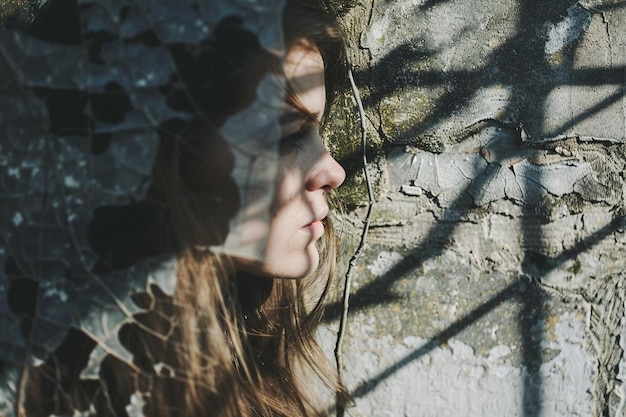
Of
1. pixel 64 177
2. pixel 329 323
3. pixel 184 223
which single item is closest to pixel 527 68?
pixel 329 323

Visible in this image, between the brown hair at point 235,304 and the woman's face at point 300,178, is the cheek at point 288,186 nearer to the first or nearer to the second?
the woman's face at point 300,178

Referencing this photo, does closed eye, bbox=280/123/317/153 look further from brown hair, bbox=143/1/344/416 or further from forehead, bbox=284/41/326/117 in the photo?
brown hair, bbox=143/1/344/416

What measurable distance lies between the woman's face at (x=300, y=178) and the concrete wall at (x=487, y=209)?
13.7 inches

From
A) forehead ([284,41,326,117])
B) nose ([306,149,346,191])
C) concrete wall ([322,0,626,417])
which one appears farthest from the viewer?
concrete wall ([322,0,626,417])

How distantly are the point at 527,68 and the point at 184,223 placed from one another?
908mm

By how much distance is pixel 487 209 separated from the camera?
5.23 feet

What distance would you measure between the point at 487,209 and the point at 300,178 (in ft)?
1.90

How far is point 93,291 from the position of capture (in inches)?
39.2

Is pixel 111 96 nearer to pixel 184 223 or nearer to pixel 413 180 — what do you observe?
pixel 184 223
